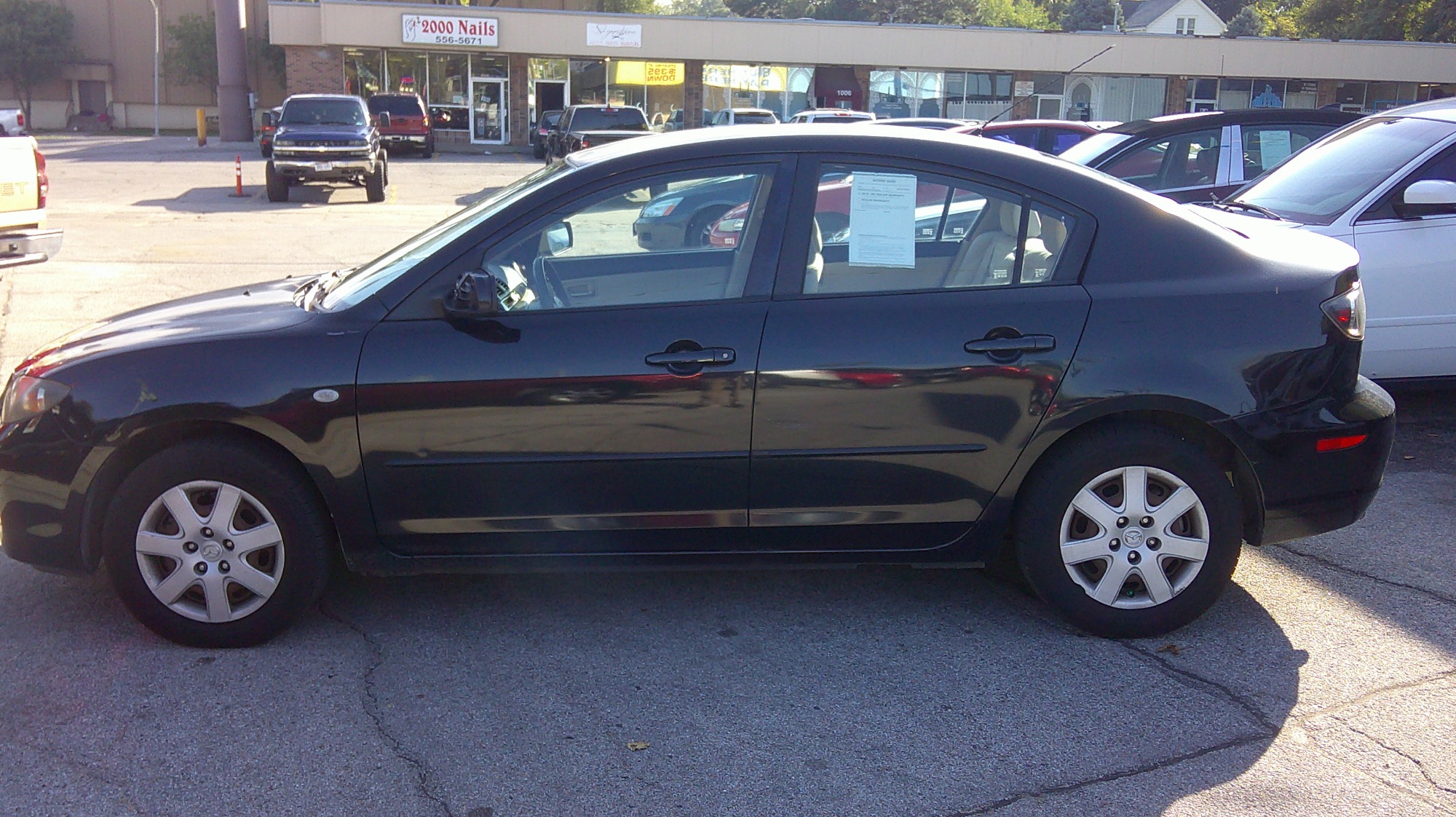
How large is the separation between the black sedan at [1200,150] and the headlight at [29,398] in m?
7.42

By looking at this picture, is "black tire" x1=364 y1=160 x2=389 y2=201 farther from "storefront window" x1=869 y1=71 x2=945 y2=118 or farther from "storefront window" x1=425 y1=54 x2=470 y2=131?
"storefront window" x1=869 y1=71 x2=945 y2=118

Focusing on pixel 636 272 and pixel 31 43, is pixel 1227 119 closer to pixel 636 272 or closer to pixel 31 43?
pixel 636 272

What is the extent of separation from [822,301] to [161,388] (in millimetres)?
2143

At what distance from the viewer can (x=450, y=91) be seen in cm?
4181

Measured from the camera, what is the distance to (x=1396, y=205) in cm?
642

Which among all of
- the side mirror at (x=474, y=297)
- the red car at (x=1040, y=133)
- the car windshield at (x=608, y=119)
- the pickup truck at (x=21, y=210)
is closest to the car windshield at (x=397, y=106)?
the car windshield at (x=608, y=119)

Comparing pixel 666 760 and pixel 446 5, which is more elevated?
pixel 446 5

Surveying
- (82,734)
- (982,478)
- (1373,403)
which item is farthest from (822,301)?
(82,734)

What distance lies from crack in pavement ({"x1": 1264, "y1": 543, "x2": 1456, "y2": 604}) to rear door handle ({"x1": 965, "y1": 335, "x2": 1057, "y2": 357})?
1.45 m

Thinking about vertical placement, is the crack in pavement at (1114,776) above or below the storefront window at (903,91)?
below

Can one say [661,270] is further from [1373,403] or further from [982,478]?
[1373,403]

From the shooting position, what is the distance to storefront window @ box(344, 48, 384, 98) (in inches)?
1620

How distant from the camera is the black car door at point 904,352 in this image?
385 cm

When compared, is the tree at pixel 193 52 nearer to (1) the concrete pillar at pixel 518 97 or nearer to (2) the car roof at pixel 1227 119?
(1) the concrete pillar at pixel 518 97
